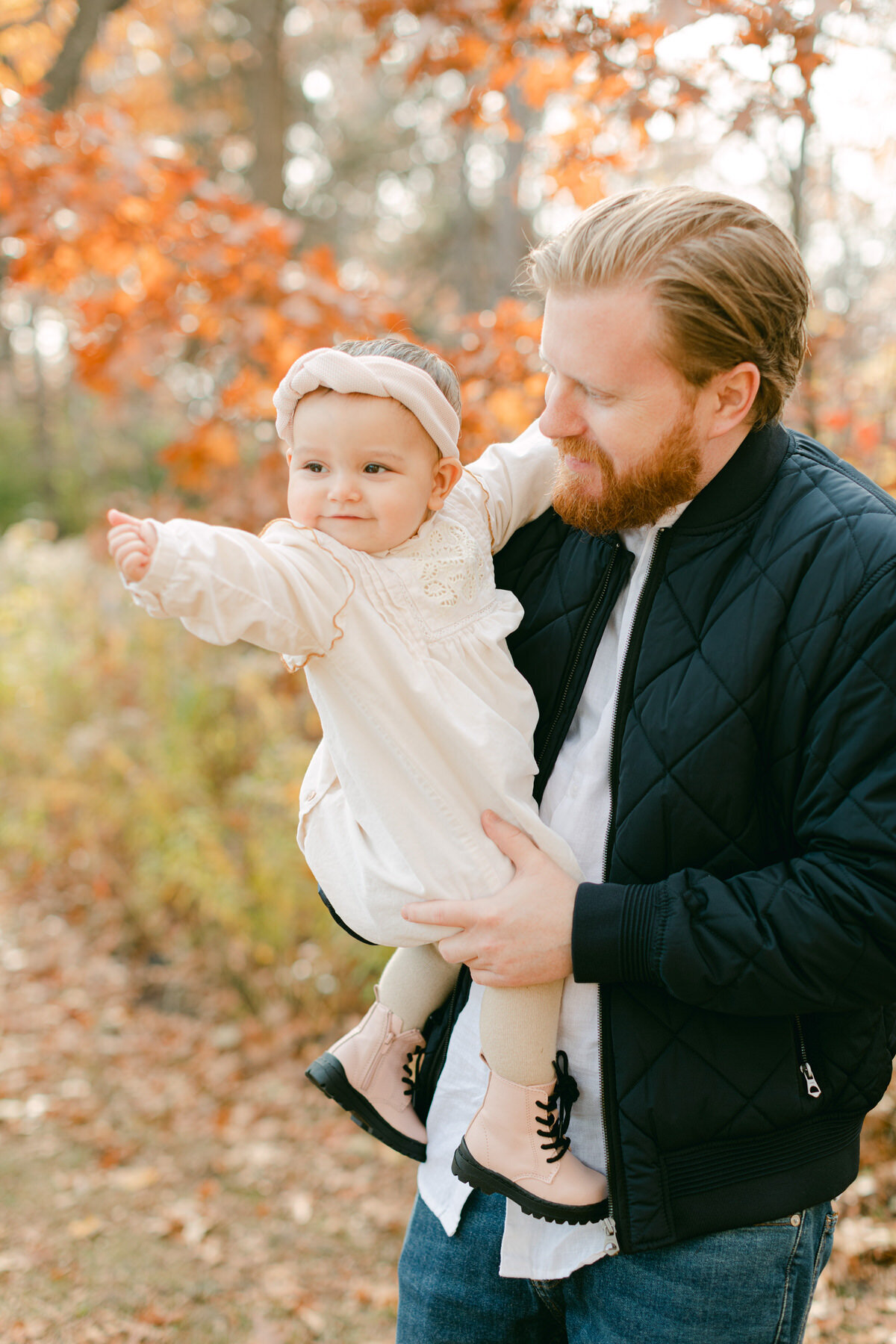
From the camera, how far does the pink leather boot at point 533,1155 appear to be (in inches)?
57.9

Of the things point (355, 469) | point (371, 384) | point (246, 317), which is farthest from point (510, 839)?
point (246, 317)

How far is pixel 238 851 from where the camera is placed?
16.0 feet

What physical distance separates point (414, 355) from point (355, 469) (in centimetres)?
25

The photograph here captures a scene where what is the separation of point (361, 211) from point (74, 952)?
44.5 feet

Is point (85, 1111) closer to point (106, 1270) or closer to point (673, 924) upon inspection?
point (106, 1270)

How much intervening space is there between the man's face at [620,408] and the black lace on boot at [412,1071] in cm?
105

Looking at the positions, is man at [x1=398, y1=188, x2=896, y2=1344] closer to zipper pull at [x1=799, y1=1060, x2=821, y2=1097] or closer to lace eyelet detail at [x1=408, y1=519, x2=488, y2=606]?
zipper pull at [x1=799, y1=1060, x2=821, y2=1097]

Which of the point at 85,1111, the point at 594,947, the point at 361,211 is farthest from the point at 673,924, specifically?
the point at 361,211

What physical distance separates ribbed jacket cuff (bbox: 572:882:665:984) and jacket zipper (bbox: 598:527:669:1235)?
0.28 ft

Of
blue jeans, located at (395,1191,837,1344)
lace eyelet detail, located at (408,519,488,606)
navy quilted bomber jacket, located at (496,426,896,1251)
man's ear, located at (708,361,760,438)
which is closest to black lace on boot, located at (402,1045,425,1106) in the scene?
blue jeans, located at (395,1191,837,1344)

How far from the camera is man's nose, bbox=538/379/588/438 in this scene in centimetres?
154

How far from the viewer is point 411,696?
5.03 feet

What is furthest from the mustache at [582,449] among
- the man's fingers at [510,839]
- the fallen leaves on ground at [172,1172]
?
the fallen leaves on ground at [172,1172]

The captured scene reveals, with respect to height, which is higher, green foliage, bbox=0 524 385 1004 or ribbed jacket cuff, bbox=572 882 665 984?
ribbed jacket cuff, bbox=572 882 665 984
